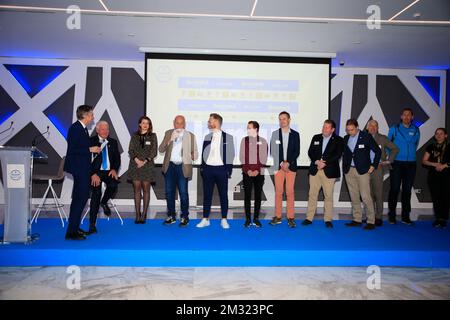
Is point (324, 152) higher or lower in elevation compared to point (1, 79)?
lower

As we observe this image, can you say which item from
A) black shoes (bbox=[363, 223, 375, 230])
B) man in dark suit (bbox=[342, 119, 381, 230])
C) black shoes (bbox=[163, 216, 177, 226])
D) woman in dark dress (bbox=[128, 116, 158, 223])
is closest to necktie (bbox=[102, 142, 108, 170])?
woman in dark dress (bbox=[128, 116, 158, 223])

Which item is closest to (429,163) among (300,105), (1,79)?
(300,105)

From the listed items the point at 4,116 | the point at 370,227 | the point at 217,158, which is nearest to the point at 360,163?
the point at 370,227

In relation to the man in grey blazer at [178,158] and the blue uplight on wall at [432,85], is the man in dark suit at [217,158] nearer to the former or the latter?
the man in grey blazer at [178,158]

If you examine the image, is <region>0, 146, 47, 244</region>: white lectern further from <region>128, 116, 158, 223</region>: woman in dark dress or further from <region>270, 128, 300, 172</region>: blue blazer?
<region>270, 128, 300, 172</region>: blue blazer

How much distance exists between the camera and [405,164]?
5078 millimetres

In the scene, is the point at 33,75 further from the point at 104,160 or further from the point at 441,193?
the point at 441,193

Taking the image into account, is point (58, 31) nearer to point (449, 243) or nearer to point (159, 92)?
point (159, 92)

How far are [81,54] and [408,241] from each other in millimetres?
6518

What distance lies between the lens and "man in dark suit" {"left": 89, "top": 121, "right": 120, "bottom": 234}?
425 cm

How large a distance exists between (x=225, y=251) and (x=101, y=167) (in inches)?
82.6

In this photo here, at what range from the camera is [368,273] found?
11.1 ft

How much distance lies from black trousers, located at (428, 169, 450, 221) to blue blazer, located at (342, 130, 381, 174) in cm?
112

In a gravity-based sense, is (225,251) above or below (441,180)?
below
